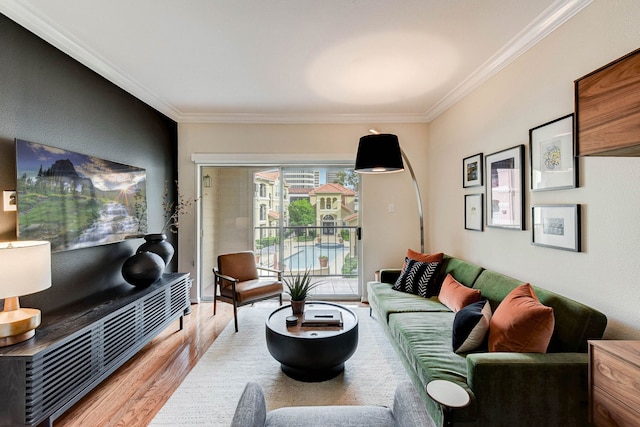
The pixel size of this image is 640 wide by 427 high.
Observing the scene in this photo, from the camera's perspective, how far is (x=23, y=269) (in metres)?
1.58

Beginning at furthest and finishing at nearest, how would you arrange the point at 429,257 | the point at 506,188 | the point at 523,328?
the point at 429,257 < the point at 506,188 < the point at 523,328

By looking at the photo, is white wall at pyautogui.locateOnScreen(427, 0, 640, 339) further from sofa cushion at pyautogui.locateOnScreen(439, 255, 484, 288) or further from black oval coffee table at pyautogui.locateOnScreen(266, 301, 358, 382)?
black oval coffee table at pyautogui.locateOnScreen(266, 301, 358, 382)

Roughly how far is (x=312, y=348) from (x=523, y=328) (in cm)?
131

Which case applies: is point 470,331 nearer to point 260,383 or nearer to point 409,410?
point 409,410

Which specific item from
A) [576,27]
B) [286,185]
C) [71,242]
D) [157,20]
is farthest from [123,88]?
[576,27]

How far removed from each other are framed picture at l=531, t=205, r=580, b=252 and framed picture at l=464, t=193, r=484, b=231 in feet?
2.31

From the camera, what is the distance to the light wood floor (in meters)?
1.84

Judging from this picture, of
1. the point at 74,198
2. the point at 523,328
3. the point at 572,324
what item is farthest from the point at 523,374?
the point at 74,198

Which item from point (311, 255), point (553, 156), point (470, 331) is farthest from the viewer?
point (311, 255)

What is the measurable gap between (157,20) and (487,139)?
2947 millimetres

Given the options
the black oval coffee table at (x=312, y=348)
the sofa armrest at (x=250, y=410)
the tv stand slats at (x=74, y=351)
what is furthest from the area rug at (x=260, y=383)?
the sofa armrest at (x=250, y=410)

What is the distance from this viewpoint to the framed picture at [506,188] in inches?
90.5

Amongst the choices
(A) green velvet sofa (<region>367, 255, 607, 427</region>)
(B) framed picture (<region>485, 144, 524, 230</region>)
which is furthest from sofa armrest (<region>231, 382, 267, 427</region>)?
(B) framed picture (<region>485, 144, 524, 230</region>)

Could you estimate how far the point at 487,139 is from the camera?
2754 mm
